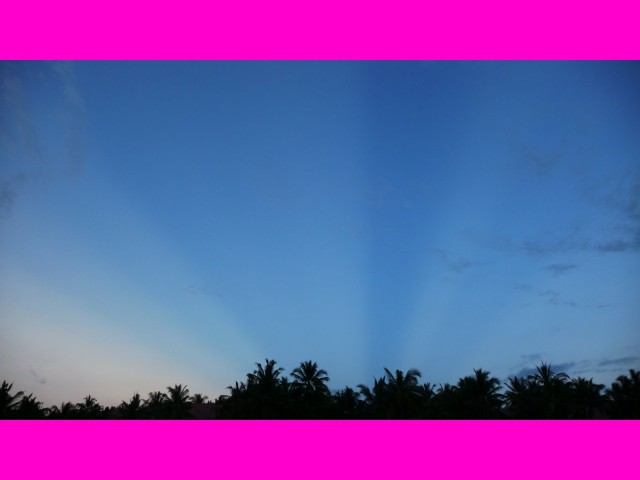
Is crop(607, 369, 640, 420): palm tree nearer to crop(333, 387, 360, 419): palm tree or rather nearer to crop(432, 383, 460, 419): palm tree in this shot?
crop(432, 383, 460, 419): palm tree

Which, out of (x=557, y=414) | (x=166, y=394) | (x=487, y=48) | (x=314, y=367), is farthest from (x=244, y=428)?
(x=166, y=394)

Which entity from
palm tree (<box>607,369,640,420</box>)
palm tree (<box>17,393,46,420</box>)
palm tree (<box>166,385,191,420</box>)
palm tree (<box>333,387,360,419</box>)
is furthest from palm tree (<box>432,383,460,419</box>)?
palm tree (<box>17,393,46,420</box>)

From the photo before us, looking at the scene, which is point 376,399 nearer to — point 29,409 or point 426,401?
point 426,401

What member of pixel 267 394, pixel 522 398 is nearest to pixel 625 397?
pixel 522 398

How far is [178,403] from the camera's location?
40156 millimetres

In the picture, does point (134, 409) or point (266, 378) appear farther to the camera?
point (134, 409)

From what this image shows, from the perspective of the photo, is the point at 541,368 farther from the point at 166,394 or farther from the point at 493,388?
the point at 166,394

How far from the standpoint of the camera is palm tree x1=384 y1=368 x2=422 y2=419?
1309 inches

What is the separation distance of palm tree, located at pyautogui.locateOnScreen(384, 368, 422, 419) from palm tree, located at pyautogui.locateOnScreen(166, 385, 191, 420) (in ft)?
73.1

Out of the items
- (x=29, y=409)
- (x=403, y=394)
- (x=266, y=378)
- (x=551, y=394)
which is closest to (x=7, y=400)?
(x=29, y=409)

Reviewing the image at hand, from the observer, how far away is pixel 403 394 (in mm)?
33562

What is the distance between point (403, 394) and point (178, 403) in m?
24.9

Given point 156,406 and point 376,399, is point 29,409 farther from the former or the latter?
point 376,399

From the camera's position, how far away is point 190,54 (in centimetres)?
346
